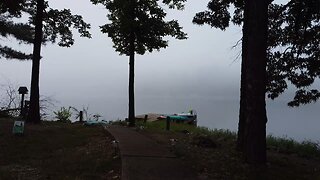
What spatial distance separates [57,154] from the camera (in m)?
11.9

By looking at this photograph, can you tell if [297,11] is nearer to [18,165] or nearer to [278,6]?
[278,6]

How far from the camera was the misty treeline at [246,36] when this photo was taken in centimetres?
1045

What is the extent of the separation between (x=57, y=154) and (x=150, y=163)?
135 inches

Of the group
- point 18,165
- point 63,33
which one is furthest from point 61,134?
point 63,33

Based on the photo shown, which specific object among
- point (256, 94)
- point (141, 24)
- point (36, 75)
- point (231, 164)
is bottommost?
point (231, 164)

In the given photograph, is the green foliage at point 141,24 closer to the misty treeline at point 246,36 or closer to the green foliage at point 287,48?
the misty treeline at point 246,36

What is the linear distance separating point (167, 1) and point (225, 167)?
11.2m

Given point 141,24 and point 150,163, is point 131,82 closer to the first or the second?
point 141,24

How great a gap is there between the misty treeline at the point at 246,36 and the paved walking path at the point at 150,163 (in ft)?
6.40

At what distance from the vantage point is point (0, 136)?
1428cm

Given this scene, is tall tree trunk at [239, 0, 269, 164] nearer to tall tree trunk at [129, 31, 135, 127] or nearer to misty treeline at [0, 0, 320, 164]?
misty treeline at [0, 0, 320, 164]

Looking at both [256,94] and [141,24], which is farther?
[141,24]

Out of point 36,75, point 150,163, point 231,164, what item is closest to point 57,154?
point 150,163

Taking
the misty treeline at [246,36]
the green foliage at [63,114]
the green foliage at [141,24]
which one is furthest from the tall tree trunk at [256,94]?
the green foliage at [63,114]
